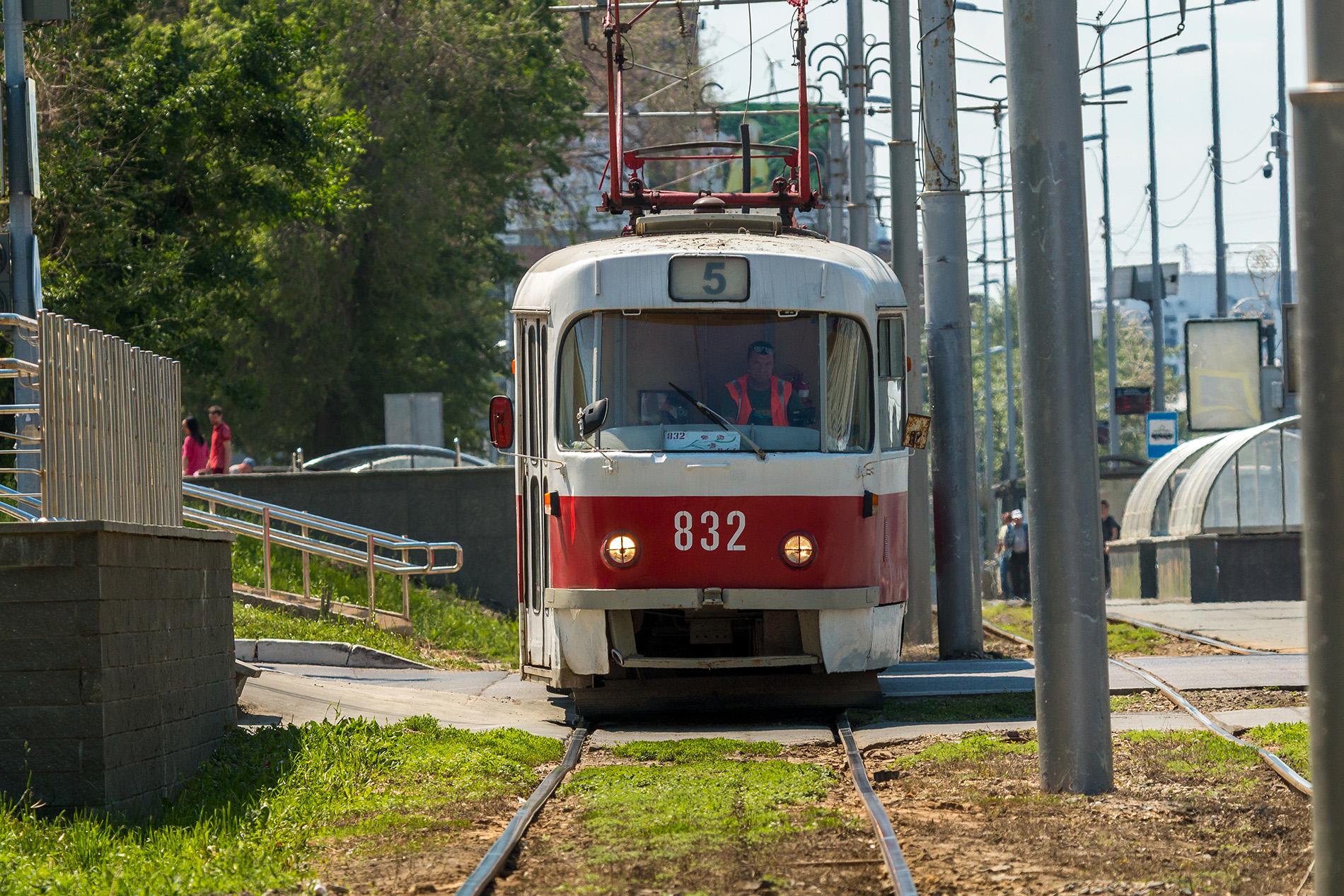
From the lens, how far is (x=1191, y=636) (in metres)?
19.5

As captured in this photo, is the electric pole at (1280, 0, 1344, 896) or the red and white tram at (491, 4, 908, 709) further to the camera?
the red and white tram at (491, 4, 908, 709)

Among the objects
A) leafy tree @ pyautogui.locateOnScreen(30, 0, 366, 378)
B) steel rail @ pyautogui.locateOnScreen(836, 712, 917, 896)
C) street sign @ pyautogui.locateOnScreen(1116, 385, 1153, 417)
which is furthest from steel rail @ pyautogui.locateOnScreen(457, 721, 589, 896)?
street sign @ pyautogui.locateOnScreen(1116, 385, 1153, 417)

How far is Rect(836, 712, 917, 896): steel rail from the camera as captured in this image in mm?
6629

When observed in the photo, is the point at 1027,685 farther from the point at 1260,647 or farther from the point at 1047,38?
the point at 1047,38

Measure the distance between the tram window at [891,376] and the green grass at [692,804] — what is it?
95.6 inches

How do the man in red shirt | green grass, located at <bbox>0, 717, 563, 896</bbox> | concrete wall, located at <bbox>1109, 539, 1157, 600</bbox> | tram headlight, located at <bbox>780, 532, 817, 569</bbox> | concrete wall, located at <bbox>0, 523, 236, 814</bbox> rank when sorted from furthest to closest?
concrete wall, located at <bbox>1109, 539, 1157, 600</bbox> → the man in red shirt → tram headlight, located at <bbox>780, 532, 817, 569</bbox> → concrete wall, located at <bbox>0, 523, 236, 814</bbox> → green grass, located at <bbox>0, 717, 563, 896</bbox>

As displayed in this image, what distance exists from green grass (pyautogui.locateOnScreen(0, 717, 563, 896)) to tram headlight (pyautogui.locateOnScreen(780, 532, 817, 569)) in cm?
173

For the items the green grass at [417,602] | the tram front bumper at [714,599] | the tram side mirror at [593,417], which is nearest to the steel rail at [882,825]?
the tram front bumper at [714,599]

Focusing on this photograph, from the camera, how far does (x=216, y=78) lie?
22109mm

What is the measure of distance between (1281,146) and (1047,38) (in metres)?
35.0

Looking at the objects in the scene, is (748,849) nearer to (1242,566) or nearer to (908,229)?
(908,229)

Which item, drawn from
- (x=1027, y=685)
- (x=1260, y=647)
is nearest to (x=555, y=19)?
(x=1260, y=647)

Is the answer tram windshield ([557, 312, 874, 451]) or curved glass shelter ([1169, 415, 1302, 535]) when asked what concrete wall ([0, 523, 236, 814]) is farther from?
curved glass shelter ([1169, 415, 1302, 535])

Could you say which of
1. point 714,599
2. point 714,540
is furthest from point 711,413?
point 714,599
